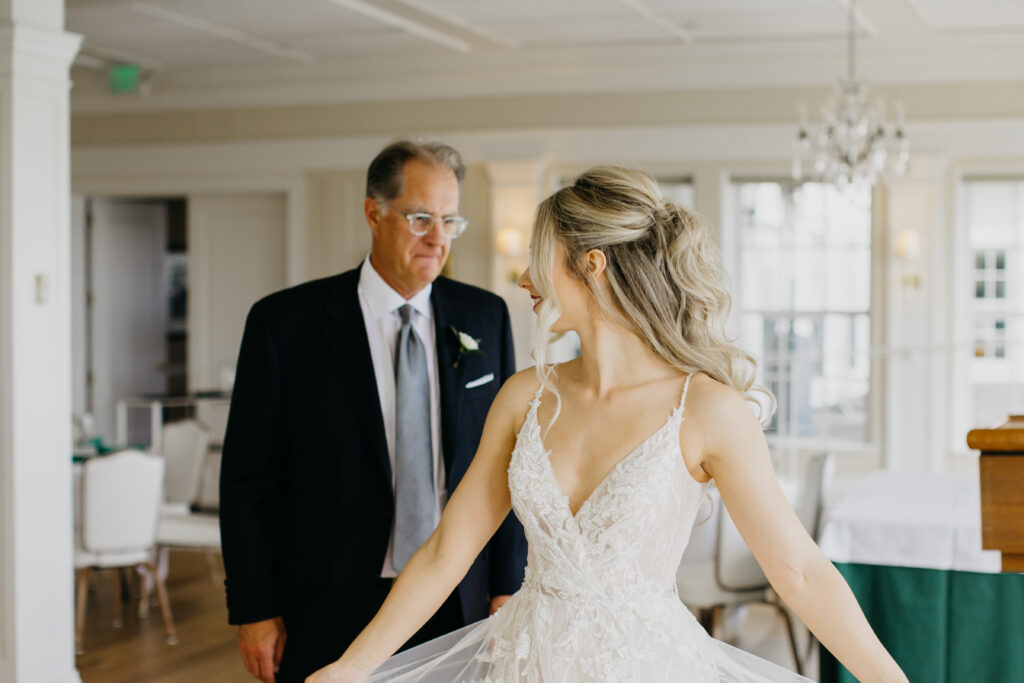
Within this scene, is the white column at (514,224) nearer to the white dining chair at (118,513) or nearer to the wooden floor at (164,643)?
the wooden floor at (164,643)

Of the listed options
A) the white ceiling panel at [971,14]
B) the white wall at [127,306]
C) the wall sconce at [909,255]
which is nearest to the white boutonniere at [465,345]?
the white ceiling panel at [971,14]

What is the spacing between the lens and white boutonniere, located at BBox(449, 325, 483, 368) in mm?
2396

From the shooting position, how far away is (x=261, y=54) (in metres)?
8.39

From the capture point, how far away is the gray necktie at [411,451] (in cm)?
226

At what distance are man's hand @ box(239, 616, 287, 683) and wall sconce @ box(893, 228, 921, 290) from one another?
21.6 ft

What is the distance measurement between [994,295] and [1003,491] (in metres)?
6.62

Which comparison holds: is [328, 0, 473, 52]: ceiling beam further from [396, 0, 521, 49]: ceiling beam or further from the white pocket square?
the white pocket square

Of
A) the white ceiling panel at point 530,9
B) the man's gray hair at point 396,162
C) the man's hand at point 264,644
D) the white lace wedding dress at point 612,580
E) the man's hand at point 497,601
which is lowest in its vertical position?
the man's hand at point 264,644

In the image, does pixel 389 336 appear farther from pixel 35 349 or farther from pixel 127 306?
pixel 127 306

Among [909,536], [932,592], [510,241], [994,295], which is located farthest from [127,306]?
[932,592]

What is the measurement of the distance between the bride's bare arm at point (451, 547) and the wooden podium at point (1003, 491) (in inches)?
35.5

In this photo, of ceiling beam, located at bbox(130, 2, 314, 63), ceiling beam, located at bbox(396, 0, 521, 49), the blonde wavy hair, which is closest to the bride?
the blonde wavy hair

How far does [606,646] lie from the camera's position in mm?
1695

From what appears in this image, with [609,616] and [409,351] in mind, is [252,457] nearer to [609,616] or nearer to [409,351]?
[409,351]
